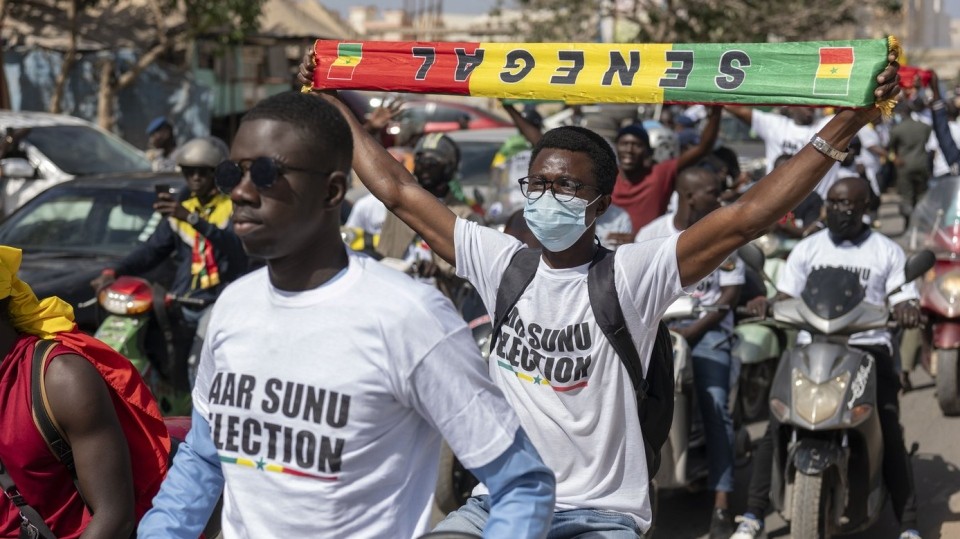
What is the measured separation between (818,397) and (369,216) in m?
3.88

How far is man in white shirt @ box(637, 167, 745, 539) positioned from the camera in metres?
6.43

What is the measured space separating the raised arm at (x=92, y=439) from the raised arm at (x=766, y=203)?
158cm

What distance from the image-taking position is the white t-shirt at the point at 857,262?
667 cm

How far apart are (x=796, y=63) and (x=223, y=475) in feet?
7.04

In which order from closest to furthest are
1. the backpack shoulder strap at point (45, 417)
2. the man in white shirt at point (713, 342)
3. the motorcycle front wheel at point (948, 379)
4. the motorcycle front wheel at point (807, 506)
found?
the backpack shoulder strap at point (45, 417) < the motorcycle front wheel at point (807, 506) < the man in white shirt at point (713, 342) < the motorcycle front wheel at point (948, 379)

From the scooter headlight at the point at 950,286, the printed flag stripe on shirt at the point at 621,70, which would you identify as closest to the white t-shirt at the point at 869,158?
the scooter headlight at the point at 950,286

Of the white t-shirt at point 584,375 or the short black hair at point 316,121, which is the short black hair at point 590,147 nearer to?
the white t-shirt at point 584,375

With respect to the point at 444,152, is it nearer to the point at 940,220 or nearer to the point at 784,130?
the point at 940,220

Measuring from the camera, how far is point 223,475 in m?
2.85

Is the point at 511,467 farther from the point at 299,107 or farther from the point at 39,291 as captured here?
the point at 39,291

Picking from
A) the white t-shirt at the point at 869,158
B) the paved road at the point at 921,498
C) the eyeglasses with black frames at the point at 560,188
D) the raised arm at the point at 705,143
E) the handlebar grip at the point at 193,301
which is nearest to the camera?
the eyeglasses with black frames at the point at 560,188

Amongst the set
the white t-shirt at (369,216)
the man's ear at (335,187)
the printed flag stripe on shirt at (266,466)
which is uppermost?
the man's ear at (335,187)

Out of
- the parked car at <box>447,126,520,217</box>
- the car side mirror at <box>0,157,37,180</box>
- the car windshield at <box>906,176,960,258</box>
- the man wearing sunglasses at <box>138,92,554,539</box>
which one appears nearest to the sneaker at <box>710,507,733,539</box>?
the car windshield at <box>906,176,960,258</box>

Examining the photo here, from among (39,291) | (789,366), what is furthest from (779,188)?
(39,291)
